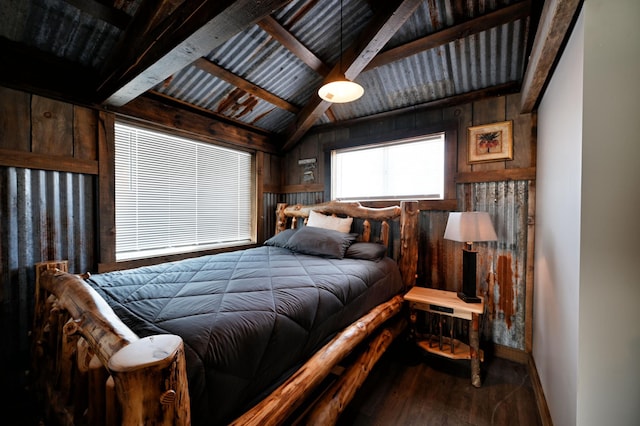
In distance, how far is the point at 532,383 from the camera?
1872 millimetres

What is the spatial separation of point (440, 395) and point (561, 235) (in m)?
1.36

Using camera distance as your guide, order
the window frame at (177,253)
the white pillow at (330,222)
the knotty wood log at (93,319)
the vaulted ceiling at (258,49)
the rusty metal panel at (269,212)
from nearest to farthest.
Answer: the knotty wood log at (93,319) → the vaulted ceiling at (258,49) → the window frame at (177,253) → the white pillow at (330,222) → the rusty metal panel at (269,212)

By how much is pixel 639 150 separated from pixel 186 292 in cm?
210

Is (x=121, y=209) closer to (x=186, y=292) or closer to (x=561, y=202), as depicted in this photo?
(x=186, y=292)

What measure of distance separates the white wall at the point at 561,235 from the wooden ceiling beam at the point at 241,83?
2366mm

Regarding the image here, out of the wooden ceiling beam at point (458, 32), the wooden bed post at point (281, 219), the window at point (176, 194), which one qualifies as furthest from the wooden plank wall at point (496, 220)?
Answer: the window at point (176, 194)

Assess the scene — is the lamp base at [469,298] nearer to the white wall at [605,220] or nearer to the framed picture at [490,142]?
the white wall at [605,220]

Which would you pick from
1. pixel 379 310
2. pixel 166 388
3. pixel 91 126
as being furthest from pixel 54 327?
pixel 379 310

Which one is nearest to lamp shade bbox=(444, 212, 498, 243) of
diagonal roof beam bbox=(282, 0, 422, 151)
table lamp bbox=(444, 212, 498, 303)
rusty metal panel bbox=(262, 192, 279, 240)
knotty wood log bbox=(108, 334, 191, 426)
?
table lamp bbox=(444, 212, 498, 303)

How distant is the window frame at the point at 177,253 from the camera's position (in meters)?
2.11

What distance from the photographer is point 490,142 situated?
2305 millimetres

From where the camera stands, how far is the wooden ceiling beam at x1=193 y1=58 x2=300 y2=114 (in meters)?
2.14

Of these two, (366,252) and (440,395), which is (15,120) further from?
(440,395)

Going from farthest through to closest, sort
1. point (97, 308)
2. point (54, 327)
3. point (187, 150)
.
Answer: point (187, 150)
point (54, 327)
point (97, 308)
